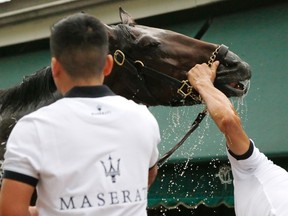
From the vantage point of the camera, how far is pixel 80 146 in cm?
196

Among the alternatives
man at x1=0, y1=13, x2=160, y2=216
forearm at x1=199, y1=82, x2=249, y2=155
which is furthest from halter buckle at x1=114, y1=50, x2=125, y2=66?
man at x1=0, y1=13, x2=160, y2=216

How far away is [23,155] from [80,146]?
20 centimetres

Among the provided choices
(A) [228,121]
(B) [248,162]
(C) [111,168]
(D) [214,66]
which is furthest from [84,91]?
(D) [214,66]

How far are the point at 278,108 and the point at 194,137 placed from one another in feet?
3.62

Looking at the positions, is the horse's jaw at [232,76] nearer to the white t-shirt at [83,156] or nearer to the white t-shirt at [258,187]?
the white t-shirt at [258,187]

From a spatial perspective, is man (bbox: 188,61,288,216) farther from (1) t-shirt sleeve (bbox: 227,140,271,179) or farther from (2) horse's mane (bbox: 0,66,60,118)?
(2) horse's mane (bbox: 0,66,60,118)

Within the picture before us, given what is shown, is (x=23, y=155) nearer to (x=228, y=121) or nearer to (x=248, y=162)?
(x=228, y=121)

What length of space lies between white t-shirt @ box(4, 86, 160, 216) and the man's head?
8cm

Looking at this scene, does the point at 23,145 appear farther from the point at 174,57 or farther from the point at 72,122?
the point at 174,57

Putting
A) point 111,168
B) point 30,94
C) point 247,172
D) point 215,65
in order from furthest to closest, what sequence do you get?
point 215,65
point 30,94
point 247,172
point 111,168

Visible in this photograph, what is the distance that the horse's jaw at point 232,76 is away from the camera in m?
4.01

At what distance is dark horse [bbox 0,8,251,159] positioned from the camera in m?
4.09

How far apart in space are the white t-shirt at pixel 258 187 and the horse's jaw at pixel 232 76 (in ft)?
3.04

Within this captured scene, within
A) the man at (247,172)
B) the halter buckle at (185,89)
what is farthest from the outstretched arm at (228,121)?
the halter buckle at (185,89)
